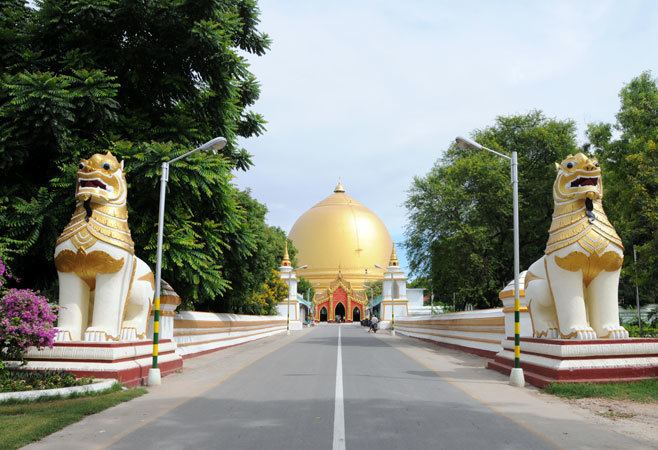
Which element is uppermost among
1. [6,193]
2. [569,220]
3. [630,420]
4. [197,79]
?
[197,79]

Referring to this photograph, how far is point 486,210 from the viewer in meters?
26.7

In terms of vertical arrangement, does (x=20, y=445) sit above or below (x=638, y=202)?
below

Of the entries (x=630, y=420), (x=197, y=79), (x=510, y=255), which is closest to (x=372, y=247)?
(x=510, y=255)

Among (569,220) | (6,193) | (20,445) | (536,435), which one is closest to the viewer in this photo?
(20,445)

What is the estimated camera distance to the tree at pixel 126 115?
13.4 m

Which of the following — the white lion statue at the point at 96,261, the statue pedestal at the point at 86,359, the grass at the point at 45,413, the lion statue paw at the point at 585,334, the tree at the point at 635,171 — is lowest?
the grass at the point at 45,413

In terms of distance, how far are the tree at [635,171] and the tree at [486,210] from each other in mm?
1968

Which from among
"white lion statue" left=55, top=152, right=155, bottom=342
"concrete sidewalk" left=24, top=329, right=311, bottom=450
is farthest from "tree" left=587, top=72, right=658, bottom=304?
"white lion statue" left=55, top=152, right=155, bottom=342

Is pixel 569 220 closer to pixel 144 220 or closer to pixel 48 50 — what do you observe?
pixel 144 220

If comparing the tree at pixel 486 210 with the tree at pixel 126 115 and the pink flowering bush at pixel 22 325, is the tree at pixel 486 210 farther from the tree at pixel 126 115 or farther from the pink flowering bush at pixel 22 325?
the pink flowering bush at pixel 22 325

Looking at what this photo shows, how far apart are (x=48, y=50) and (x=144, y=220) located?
5443mm

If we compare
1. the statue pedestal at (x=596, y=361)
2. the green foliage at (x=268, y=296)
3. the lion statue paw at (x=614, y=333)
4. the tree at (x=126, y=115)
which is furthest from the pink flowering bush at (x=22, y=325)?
the green foliage at (x=268, y=296)

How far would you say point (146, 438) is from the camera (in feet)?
21.1

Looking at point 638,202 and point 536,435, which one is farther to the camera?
point 638,202
